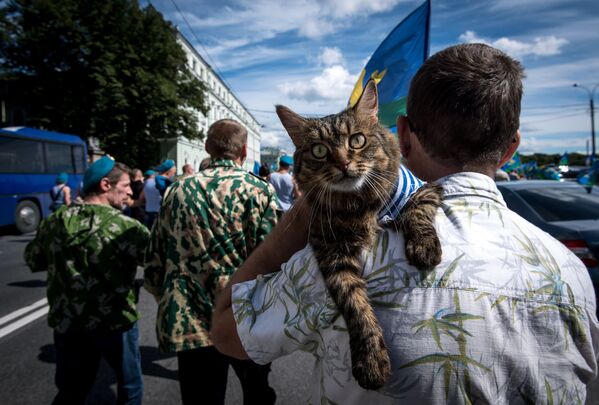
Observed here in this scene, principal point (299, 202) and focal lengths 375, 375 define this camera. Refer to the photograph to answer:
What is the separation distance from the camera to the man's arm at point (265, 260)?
4.20ft

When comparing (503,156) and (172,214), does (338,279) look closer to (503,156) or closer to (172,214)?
(503,156)

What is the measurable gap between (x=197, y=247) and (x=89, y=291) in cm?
90

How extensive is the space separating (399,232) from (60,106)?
32118mm

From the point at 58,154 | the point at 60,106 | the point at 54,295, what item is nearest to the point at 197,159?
the point at 60,106

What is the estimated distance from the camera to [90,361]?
270 centimetres

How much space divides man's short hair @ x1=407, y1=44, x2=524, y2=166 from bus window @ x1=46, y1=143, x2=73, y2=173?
17.7 meters

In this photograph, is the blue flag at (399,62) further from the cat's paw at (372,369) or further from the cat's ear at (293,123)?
the cat's paw at (372,369)

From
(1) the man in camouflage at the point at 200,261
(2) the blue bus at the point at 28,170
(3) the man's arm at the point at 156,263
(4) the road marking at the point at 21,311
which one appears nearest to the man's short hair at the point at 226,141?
(1) the man in camouflage at the point at 200,261

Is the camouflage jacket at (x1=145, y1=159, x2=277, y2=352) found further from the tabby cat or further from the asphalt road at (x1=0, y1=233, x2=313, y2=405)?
the asphalt road at (x1=0, y1=233, x2=313, y2=405)

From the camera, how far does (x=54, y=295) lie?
2.67 metres

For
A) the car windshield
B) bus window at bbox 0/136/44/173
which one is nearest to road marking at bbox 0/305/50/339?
the car windshield

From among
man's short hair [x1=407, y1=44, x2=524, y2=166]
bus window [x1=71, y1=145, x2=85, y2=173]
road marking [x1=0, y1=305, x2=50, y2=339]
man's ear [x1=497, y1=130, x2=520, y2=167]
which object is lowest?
road marking [x1=0, y1=305, x2=50, y2=339]

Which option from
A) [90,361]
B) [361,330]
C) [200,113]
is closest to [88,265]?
[90,361]

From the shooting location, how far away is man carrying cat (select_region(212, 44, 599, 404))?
886mm
